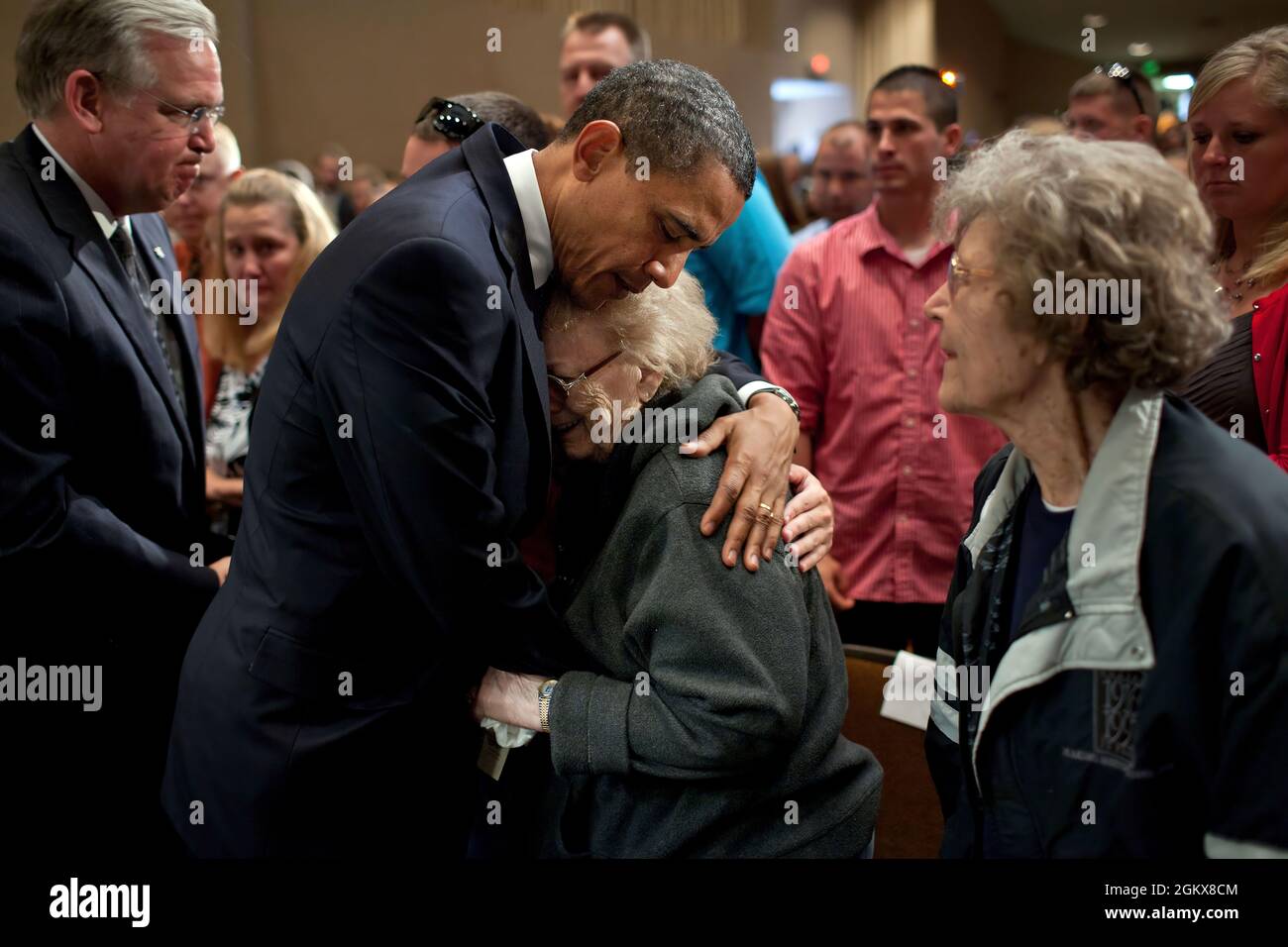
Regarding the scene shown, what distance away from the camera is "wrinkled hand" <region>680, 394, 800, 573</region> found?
1.44 meters

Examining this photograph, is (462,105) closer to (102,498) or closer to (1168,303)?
(102,498)

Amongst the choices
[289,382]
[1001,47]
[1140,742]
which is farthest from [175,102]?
[1001,47]

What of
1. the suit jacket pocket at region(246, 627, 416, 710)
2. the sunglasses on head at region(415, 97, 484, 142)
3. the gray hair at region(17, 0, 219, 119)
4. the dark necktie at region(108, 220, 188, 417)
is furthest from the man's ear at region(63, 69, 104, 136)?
the suit jacket pocket at region(246, 627, 416, 710)

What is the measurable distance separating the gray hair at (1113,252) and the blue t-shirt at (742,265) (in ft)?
6.13

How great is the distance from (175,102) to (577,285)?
2.87 feet

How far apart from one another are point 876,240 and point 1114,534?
1.82 m

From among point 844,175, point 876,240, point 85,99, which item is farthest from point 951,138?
point 85,99

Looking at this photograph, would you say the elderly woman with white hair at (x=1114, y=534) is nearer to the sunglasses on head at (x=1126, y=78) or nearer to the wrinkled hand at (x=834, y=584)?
the wrinkled hand at (x=834, y=584)

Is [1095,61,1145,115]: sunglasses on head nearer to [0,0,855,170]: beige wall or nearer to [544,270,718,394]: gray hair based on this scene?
[544,270,718,394]: gray hair

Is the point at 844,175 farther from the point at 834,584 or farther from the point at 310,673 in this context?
the point at 310,673

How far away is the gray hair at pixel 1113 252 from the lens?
114cm

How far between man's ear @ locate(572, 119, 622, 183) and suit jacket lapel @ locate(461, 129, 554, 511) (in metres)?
0.10

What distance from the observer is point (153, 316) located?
2.05 m

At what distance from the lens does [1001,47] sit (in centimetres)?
1045
